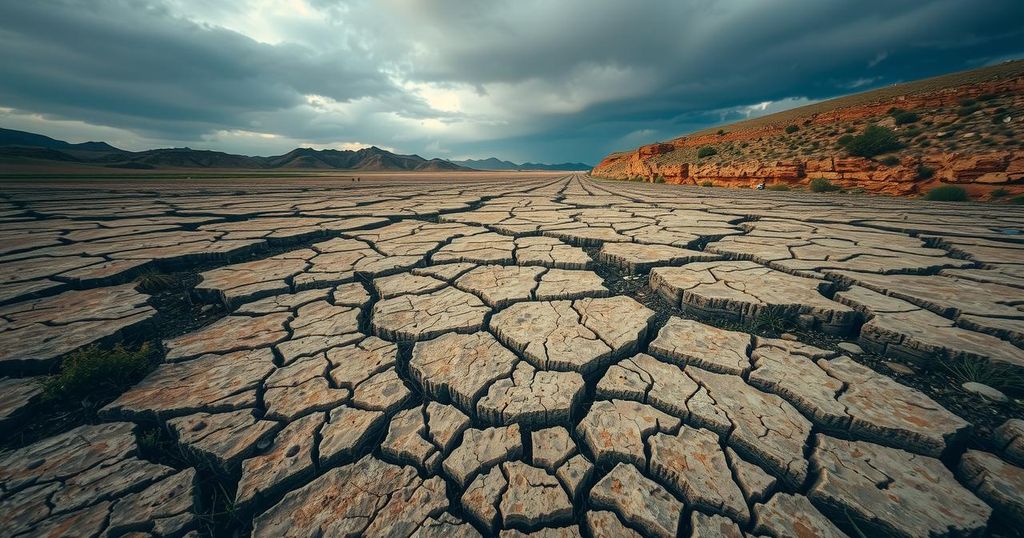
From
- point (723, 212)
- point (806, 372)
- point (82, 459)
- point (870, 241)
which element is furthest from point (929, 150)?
point (82, 459)

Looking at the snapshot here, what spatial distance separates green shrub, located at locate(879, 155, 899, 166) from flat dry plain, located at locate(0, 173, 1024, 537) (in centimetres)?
889

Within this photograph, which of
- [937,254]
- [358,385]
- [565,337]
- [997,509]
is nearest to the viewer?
[997,509]

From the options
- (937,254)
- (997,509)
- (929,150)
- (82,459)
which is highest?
(929,150)

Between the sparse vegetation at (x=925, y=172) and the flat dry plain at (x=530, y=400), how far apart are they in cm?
829

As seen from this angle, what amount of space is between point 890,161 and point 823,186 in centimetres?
130

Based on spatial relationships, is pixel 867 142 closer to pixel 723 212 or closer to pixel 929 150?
pixel 929 150

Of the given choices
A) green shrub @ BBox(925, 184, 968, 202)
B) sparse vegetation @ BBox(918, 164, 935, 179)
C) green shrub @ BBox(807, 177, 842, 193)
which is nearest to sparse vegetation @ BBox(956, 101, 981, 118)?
sparse vegetation @ BBox(918, 164, 935, 179)

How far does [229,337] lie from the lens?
1.57m

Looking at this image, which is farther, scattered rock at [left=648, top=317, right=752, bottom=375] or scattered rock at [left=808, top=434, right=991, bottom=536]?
scattered rock at [left=648, top=317, right=752, bottom=375]

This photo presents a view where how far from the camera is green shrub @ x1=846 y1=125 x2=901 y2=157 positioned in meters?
8.82

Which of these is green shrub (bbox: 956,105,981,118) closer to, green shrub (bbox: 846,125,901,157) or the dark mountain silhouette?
green shrub (bbox: 846,125,901,157)

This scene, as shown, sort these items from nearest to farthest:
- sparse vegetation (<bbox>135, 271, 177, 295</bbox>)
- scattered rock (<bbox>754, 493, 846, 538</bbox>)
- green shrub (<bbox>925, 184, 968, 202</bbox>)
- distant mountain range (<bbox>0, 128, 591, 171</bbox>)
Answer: scattered rock (<bbox>754, 493, 846, 538</bbox>)
sparse vegetation (<bbox>135, 271, 177, 295</bbox>)
green shrub (<bbox>925, 184, 968, 202</bbox>)
distant mountain range (<bbox>0, 128, 591, 171</bbox>)

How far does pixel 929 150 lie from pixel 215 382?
13.8 metres

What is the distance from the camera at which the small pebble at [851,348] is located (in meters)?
1.40
